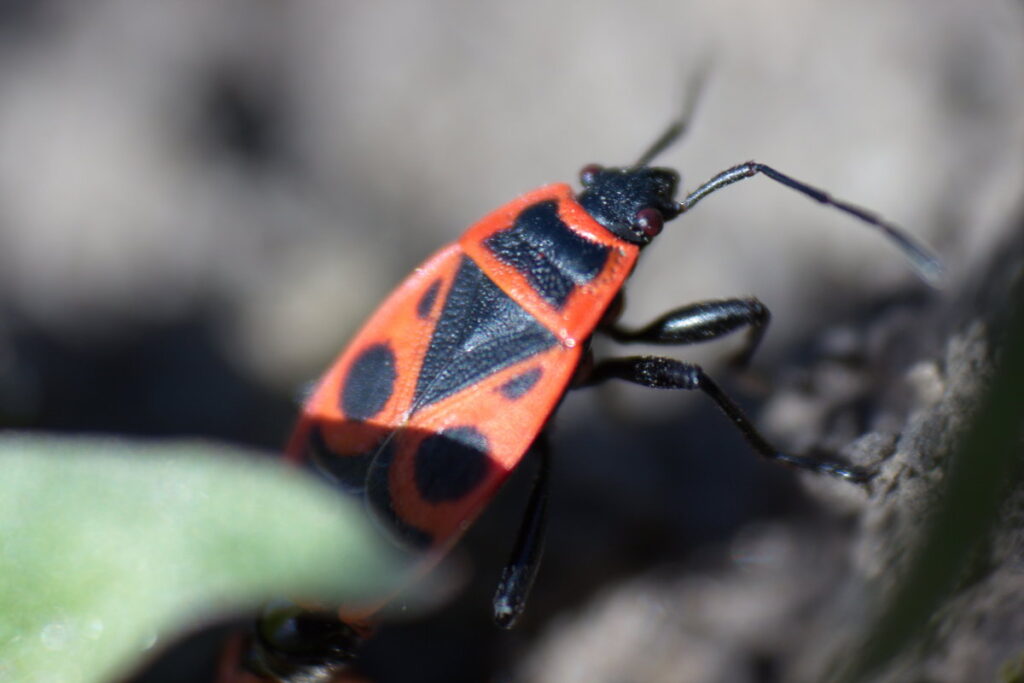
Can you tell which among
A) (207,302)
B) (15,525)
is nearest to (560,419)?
(207,302)

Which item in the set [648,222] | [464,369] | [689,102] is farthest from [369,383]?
[689,102]

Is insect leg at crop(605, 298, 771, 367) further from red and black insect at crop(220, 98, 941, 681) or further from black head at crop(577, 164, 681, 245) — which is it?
black head at crop(577, 164, 681, 245)

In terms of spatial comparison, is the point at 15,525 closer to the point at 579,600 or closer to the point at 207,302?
the point at 579,600

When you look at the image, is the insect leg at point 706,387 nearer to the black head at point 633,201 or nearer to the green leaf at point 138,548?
the black head at point 633,201

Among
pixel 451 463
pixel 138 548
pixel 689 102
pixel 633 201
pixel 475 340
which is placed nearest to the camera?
pixel 138 548

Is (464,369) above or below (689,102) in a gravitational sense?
below

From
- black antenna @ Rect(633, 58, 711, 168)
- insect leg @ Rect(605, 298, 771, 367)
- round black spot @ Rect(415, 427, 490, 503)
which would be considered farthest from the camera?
black antenna @ Rect(633, 58, 711, 168)

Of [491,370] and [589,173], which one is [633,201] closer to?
[589,173]

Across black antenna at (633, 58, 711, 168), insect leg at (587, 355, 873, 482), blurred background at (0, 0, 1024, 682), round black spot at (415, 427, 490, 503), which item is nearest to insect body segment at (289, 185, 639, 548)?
round black spot at (415, 427, 490, 503)
